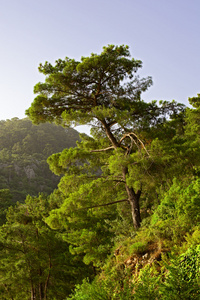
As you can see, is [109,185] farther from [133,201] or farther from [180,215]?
[180,215]

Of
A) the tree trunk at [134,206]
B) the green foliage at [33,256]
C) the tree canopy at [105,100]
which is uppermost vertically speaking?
the tree canopy at [105,100]

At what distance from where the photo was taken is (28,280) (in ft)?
43.2

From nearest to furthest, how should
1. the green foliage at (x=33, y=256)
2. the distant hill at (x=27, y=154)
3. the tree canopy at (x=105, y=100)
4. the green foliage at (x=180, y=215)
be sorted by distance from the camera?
the green foliage at (x=180, y=215)
the tree canopy at (x=105, y=100)
the green foliage at (x=33, y=256)
the distant hill at (x=27, y=154)

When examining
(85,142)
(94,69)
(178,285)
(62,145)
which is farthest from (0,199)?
(62,145)

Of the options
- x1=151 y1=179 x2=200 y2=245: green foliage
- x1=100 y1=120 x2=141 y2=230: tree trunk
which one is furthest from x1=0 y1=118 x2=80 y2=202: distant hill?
x1=151 y1=179 x2=200 y2=245: green foliage

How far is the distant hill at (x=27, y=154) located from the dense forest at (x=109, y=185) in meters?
34.3

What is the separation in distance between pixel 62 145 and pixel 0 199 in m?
71.8

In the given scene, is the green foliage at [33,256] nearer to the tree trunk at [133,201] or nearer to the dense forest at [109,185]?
the dense forest at [109,185]

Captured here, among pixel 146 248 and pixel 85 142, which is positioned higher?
pixel 85 142

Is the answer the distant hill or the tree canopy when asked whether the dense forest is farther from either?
the distant hill

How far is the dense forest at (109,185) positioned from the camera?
591cm

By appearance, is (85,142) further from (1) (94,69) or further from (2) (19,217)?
(2) (19,217)

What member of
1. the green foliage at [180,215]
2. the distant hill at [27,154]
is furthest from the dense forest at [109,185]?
the distant hill at [27,154]

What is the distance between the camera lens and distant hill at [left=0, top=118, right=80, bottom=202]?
213ft
